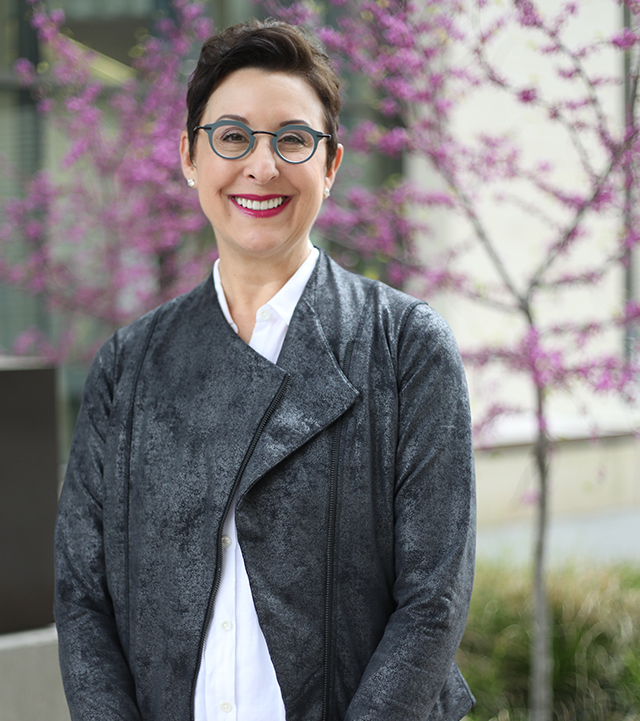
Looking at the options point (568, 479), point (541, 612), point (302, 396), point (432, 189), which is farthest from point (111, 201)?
point (568, 479)

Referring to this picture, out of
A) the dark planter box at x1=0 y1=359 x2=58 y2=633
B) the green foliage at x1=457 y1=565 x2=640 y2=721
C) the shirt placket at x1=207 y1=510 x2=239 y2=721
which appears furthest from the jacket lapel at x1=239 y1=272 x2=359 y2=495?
the green foliage at x1=457 y1=565 x2=640 y2=721

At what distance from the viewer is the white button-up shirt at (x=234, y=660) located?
4.39 ft

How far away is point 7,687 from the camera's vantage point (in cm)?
229

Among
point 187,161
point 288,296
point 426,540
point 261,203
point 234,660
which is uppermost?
point 187,161

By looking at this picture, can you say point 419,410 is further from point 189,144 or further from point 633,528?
point 633,528

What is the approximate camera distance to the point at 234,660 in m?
1.35

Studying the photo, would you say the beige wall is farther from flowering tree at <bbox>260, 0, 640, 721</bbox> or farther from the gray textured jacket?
the gray textured jacket

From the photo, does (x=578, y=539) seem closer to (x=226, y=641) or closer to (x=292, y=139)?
(x=226, y=641)

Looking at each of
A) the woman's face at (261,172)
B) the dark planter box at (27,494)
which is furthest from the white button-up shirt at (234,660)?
the dark planter box at (27,494)

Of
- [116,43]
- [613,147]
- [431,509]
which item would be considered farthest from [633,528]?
[431,509]

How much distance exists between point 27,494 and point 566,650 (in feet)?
7.88

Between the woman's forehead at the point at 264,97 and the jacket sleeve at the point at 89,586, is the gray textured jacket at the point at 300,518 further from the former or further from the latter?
the woman's forehead at the point at 264,97

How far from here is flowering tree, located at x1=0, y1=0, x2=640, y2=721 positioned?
9.46ft

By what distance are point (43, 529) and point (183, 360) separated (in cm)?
110
